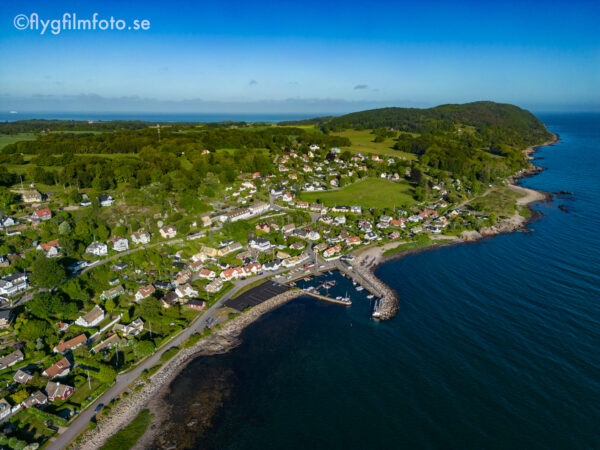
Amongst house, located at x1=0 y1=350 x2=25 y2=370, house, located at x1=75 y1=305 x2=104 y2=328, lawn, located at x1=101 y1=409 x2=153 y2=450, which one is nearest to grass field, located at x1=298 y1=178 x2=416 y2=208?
house, located at x1=75 y1=305 x2=104 y2=328

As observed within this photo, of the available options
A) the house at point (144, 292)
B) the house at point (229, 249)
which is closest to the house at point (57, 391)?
the house at point (144, 292)

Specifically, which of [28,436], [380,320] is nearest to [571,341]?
Result: [380,320]

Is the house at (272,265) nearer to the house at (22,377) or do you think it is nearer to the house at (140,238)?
the house at (140,238)

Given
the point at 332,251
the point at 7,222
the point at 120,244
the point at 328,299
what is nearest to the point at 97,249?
the point at 120,244

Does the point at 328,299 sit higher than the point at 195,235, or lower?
lower

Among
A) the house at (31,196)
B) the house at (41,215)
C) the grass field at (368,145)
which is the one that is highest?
the grass field at (368,145)

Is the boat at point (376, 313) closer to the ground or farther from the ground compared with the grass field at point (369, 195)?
closer to the ground

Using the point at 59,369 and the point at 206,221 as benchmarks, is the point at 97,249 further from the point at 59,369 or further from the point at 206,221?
the point at 59,369
